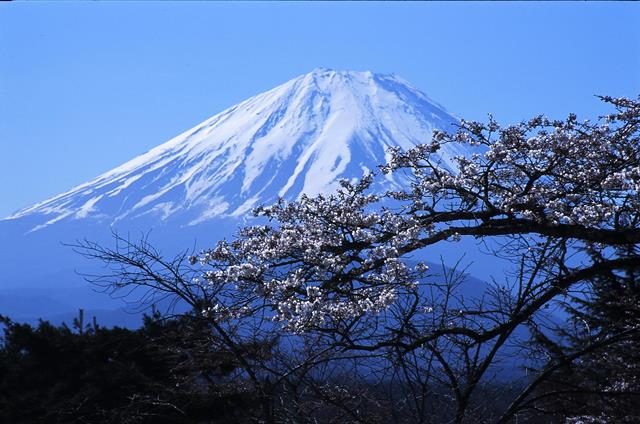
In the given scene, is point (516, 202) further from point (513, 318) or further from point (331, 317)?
point (331, 317)

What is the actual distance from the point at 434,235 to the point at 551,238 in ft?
4.23

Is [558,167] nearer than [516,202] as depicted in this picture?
No

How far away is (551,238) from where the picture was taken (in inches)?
318

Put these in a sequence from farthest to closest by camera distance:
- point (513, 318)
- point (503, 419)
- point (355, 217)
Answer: point (355, 217)
point (513, 318)
point (503, 419)

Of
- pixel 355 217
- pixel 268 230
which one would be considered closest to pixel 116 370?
pixel 268 230

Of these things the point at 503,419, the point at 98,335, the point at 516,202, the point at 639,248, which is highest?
the point at 98,335

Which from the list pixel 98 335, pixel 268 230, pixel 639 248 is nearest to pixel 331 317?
pixel 268 230

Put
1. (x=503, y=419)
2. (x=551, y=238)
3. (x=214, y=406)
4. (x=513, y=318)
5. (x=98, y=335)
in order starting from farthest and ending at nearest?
1. (x=98, y=335)
2. (x=214, y=406)
3. (x=551, y=238)
4. (x=513, y=318)
5. (x=503, y=419)

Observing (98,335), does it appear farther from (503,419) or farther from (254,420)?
(503,419)

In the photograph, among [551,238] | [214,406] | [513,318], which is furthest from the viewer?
[214,406]

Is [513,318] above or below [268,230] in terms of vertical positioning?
below

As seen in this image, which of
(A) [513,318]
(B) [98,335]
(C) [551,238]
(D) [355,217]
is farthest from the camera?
(B) [98,335]

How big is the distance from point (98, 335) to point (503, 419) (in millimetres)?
9228

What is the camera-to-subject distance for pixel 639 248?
7.80 metres
